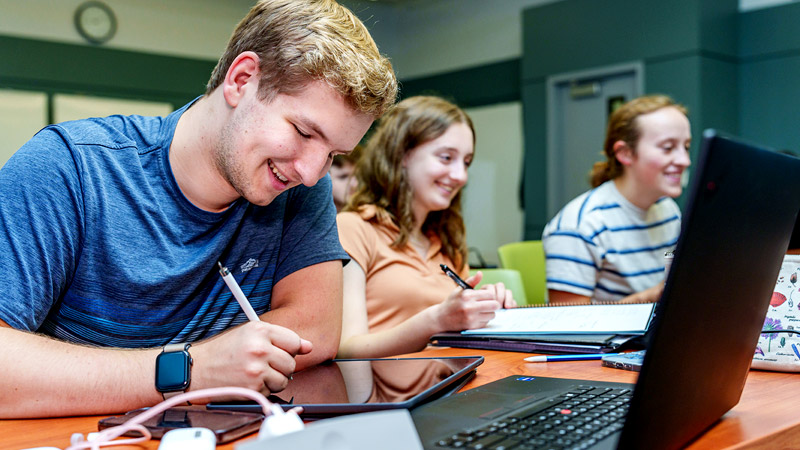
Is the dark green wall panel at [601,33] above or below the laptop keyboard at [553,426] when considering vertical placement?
above

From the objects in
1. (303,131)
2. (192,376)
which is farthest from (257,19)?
(192,376)

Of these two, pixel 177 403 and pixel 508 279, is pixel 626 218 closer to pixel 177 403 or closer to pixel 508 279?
pixel 508 279

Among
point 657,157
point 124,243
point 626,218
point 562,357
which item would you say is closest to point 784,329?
point 562,357

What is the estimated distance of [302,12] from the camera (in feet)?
3.74

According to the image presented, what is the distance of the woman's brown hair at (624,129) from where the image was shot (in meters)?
2.51

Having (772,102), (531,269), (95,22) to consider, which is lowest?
(531,269)

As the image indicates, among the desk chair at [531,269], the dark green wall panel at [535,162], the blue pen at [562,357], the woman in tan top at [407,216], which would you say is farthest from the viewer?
the dark green wall panel at [535,162]

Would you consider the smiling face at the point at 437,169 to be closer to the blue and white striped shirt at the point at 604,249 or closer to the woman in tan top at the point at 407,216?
the woman in tan top at the point at 407,216

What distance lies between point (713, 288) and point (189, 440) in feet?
1.52

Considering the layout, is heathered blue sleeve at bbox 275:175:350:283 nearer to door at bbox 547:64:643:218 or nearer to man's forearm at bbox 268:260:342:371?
man's forearm at bbox 268:260:342:371

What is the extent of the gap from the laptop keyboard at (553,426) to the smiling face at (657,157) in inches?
69.8

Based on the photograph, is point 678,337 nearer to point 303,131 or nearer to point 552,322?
point 303,131

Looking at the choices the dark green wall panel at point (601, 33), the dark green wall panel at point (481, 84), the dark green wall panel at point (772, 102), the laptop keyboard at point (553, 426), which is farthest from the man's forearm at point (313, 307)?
the dark green wall panel at point (481, 84)

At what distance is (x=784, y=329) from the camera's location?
1.04 meters
